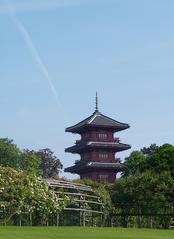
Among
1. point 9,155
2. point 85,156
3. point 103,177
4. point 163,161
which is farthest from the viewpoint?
point 9,155

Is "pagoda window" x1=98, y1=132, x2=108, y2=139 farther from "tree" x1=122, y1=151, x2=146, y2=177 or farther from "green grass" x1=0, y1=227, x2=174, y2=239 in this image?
"green grass" x1=0, y1=227, x2=174, y2=239

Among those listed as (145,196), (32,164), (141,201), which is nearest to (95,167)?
(145,196)

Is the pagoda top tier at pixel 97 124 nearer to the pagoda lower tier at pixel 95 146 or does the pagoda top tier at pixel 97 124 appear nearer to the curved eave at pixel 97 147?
the pagoda lower tier at pixel 95 146

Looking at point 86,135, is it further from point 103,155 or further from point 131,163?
Answer: point 131,163

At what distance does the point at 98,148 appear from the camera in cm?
7106

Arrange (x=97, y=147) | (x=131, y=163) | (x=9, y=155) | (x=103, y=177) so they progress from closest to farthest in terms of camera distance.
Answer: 1. (x=103, y=177)
2. (x=97, y=147)
3. (x=131, y=163)
4. (x=9, y=155)

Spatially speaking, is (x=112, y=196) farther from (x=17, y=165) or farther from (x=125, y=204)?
(x=17, y=165)

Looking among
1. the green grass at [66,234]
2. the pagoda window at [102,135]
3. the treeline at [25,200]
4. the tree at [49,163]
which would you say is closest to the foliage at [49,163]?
the tree at [49,163]

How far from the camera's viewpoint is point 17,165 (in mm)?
75062

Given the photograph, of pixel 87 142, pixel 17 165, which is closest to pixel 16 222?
pixel 87 142

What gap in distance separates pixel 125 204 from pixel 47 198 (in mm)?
15514

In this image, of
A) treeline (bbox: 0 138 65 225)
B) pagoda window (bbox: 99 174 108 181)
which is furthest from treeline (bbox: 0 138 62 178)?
treeline (bbox: 0 138 65 225)

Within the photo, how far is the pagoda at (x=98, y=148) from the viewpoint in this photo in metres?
69.9

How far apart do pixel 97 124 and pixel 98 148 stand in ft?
8.93
